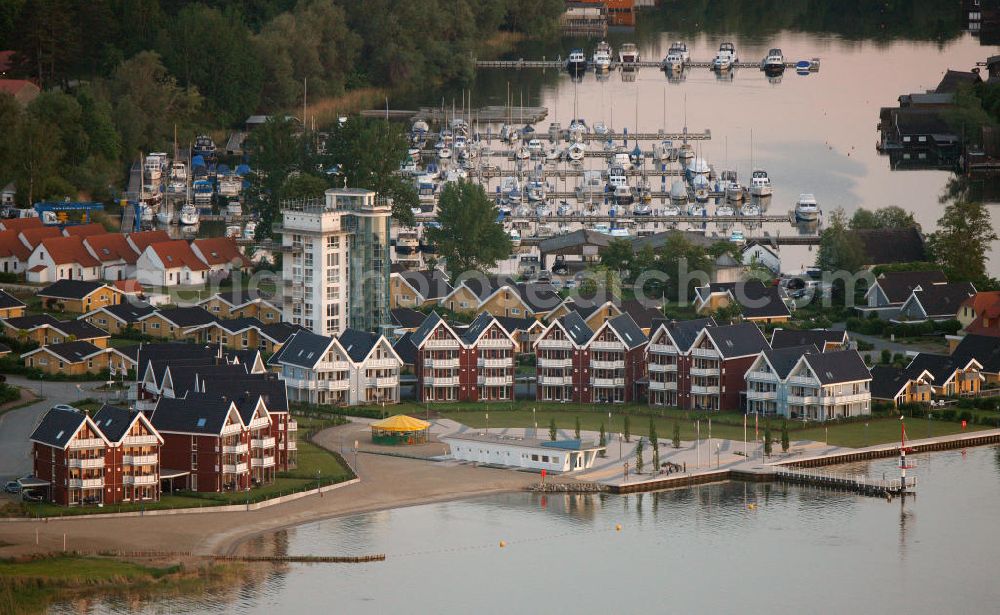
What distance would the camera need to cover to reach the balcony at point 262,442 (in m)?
67.2

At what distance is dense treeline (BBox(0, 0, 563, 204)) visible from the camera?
365 feet

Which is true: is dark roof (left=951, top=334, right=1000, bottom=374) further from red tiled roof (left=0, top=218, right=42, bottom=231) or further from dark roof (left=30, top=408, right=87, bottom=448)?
red tiled roof (left=0, top=218, right=42, bottom=231)

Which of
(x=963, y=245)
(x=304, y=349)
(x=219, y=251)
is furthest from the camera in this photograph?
(x=219, y=251)

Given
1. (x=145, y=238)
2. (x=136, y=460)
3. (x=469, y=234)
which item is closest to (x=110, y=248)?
(x=145, y=238)

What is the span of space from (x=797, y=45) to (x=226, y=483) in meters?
104

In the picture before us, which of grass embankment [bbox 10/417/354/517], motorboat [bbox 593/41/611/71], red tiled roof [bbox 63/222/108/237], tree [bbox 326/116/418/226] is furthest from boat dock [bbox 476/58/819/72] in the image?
grass embankment [bbox 10/417/354/517]

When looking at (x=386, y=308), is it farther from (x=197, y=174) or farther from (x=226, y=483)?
(x=197, y=174)

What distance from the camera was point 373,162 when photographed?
102 meters

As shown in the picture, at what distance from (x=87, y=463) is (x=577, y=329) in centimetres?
2068

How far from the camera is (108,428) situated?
65.4m

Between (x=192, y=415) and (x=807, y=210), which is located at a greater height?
(x=807, y=210)

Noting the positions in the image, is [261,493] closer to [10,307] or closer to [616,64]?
[10,307]

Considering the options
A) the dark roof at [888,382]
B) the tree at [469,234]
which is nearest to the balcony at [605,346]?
the dark roof at [888,382]

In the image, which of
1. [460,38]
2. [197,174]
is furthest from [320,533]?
[460,38]
